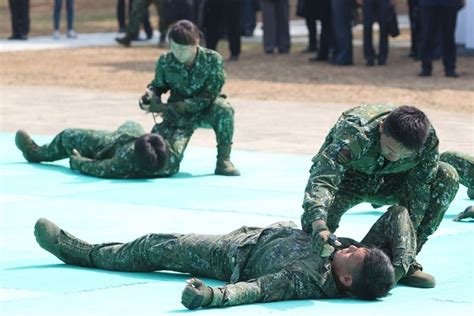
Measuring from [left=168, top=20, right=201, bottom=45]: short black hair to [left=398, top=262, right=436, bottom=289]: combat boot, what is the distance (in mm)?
4084

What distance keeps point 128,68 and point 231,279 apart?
554 inches

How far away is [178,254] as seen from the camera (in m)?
7.70

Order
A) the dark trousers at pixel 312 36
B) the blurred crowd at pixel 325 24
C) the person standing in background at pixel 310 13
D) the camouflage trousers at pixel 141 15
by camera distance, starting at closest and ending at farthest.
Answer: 1. the blurred crowd at pixel 325 24
2. the person standing in background at pixel 310 13
3. the dark trousers at pixel 312 36
4. the camouflage trousers at pixel 141 15

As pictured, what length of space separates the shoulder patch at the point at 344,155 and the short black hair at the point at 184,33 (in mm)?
4119

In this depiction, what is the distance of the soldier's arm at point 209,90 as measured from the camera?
11.8 metres

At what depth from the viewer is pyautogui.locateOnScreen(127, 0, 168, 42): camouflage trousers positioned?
80.6 feet

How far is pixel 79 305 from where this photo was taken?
7.21 meters

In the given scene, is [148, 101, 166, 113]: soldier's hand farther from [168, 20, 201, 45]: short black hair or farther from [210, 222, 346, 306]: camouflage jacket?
[210, 222, 346, 306]: camouflage jacket

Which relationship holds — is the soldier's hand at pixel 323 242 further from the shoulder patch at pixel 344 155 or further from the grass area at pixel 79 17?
the grass area at pixel 79 17

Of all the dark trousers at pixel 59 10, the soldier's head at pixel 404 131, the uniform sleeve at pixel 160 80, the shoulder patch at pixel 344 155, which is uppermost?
the soldier's head at pixel 404 131

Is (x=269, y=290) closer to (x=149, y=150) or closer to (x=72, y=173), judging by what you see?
(x=149, y=150)

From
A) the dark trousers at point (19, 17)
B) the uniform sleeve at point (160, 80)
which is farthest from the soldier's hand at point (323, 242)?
the dark trousers at point (19, 17)

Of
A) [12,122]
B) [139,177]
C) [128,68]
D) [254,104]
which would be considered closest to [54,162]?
[139,177]

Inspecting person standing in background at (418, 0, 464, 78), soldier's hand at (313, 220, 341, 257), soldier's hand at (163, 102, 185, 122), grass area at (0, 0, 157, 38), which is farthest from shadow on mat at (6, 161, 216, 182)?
grass area at (0, 0, 157, 38)
